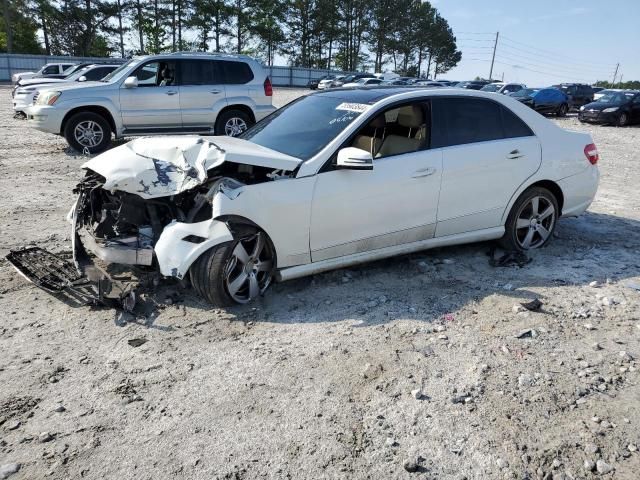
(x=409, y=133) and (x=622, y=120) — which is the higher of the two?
(x=409, y=133)

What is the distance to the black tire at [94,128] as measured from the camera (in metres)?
10.5

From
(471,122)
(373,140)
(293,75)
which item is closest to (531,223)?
(471,122)

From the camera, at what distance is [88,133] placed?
10.7m

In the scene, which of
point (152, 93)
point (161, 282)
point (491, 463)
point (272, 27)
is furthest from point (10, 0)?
point (491, 463)

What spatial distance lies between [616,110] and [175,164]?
22740 millimetres

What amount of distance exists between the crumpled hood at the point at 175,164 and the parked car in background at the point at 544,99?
24214mm

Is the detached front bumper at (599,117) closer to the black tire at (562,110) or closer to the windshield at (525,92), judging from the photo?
the windshield at (525,92)

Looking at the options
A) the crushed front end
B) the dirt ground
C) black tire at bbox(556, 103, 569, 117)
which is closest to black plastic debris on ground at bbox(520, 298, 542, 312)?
the dirt ground

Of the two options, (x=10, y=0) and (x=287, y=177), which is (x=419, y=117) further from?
(x=10, y=0)

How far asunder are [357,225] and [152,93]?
8.04m

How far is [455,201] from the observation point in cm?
486

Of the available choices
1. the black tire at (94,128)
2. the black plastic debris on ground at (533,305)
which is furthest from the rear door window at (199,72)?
the black plastic debris on ground at (533,305)

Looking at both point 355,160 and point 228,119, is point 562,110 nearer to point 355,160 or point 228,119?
point 228,119

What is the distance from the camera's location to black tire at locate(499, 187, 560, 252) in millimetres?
5297
